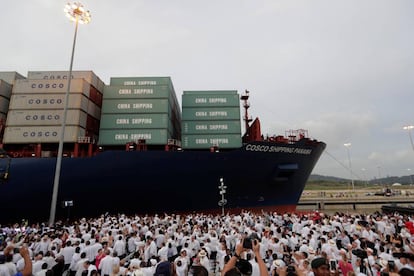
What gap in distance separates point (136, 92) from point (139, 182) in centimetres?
921

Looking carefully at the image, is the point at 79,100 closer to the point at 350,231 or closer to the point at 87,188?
the point at 87,188

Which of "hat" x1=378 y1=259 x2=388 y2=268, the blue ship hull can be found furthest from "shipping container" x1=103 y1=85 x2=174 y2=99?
"hat" x1=378 y1=259 x2=388 y2=268

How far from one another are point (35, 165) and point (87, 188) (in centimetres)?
488

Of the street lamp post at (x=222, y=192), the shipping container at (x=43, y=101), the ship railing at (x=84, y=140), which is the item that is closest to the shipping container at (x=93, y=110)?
the shipping container at (x=43, y=101)

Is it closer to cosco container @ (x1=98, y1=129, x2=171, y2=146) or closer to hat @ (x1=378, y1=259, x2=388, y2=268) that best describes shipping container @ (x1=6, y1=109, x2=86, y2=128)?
cosco container @ (x1=98, y1=129, x2=171, y2=146)

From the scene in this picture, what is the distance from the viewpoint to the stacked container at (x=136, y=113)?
842 inches

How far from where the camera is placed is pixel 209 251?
10.2 meters

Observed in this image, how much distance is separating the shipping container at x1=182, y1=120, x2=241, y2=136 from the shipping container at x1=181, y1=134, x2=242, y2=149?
44 centimetres

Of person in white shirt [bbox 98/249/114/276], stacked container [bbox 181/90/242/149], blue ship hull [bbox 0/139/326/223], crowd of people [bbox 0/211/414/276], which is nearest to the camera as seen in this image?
crowd of people [bbox 0/211/414/276]

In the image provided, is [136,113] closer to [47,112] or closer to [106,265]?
[47,112]

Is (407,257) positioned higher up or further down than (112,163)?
further down

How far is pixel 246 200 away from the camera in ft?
72.2

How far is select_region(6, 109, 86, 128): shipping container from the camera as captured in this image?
20953 millimetres

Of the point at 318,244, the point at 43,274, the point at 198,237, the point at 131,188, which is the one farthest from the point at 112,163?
the point at 318,244
